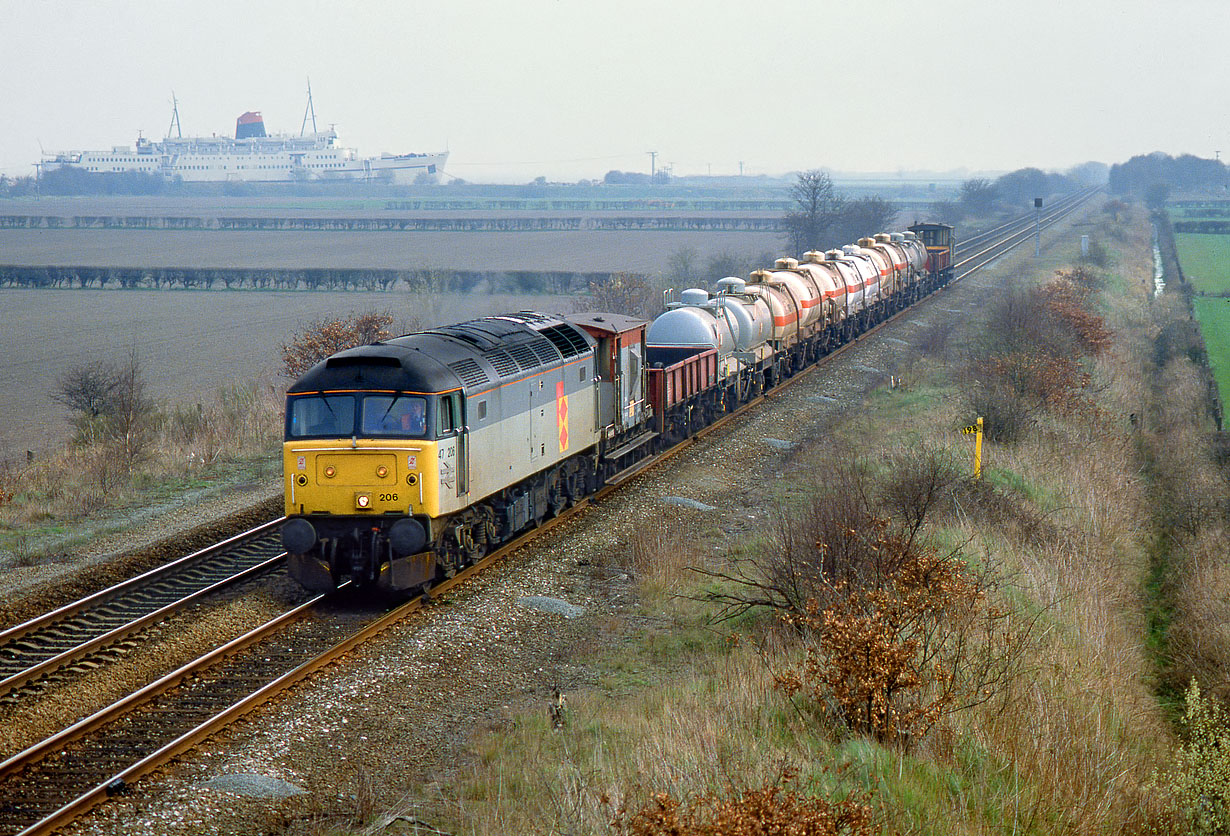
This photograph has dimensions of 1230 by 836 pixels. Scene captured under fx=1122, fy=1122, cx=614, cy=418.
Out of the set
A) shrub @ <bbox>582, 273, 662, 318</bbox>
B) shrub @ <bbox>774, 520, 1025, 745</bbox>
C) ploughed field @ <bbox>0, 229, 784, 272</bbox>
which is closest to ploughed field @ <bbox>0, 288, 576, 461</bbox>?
shrub @ <bbox>582, 273, 662, 318</bbox>

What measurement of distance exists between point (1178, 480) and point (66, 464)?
2595cm

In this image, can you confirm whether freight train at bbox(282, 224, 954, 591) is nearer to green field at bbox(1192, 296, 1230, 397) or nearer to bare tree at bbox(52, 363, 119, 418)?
bare tree at bbox(52, 363, 119, 418)

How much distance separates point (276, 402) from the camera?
111 ft

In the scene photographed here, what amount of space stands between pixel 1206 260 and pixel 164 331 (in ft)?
242

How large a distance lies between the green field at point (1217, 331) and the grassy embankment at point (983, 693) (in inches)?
543

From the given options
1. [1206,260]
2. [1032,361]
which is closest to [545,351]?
[1032,361]

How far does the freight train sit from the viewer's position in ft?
51.5

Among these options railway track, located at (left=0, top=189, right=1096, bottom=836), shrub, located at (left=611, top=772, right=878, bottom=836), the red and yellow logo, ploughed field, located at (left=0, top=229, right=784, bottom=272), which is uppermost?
ploughed field, located at (left=0, top=229, right=784, bottom=272)

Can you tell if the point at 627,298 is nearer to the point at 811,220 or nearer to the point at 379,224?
the point at 811,220

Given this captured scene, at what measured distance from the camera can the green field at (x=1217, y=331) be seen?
128ft

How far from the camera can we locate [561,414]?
20.5m

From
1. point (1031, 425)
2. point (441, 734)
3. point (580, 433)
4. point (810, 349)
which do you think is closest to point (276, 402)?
point (580, 433)

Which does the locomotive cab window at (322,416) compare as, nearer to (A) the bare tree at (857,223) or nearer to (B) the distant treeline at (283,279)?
(B) the distant treeline at (283,279)

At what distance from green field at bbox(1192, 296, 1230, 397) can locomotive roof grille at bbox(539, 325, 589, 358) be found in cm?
2434
